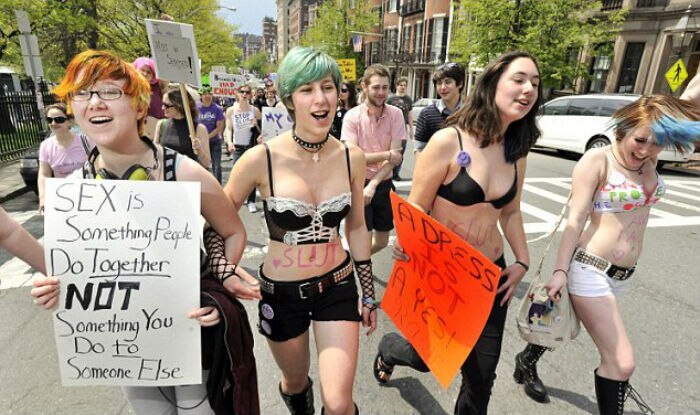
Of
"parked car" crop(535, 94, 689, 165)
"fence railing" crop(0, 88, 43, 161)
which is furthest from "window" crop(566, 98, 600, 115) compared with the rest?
"fence railing" crop(0, 88, 43, 161)

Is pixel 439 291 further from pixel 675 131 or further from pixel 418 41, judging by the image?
pixel 418 41

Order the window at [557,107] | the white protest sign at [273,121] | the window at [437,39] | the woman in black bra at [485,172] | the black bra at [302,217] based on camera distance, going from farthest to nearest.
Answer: the window at [437,39]
the window at [557,107]
the white protest sign at [273,121]
the woman in black bra at [485,172]
the black bra at [302,217]

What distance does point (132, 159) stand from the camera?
1594mm

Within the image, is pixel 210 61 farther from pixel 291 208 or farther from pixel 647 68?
pixel 291 208

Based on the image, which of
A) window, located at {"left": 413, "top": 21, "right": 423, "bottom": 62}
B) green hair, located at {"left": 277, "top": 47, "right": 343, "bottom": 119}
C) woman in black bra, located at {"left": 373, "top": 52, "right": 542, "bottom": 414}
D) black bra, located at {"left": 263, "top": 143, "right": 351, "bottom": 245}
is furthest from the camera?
window, located at {"left": 413, "top": 21, "right": 423, "bottom": 62}

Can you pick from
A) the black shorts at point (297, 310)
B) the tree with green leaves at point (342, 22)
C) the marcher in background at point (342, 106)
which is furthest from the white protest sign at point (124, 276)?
the tree with green leaves at point (342, 22)

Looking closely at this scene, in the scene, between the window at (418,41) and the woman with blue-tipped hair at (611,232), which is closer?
the woman with blue-tipped hair at (611,232)

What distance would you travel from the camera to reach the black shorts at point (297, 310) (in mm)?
1935

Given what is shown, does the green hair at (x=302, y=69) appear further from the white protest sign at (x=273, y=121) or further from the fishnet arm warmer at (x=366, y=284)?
the white protest sign at (x=273, y=121)

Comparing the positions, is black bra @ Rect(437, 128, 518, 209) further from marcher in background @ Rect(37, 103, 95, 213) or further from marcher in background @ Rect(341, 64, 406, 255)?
marcher in background @ Rect(37, 103, 95, 213)

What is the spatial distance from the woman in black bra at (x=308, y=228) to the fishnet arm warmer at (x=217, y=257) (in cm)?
23

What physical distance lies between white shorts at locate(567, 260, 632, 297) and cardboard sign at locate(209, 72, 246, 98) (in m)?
11.3

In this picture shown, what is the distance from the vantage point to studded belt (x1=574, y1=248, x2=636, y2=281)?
2.19 m

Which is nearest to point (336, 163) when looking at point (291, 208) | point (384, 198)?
point (291, 208)
